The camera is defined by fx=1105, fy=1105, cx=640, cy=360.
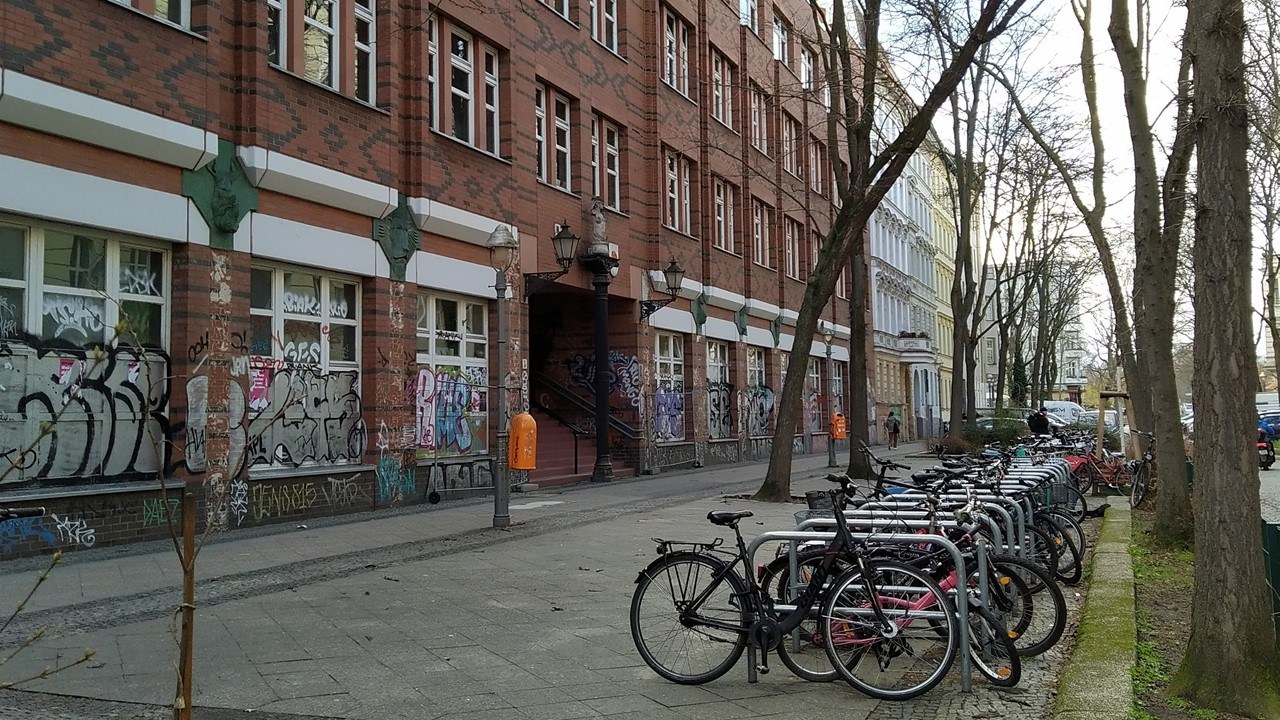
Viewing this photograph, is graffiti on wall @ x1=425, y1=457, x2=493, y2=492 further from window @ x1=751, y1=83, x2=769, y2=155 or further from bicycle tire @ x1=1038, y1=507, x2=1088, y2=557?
window @ x1=751, y1=83, x2=769, y2=155

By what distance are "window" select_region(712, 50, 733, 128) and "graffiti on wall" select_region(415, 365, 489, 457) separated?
14.6 m

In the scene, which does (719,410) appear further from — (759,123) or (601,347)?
(759,123)

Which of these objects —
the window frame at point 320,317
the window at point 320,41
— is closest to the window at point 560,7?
the window at point 320,41

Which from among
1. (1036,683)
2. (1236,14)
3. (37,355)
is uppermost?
(1236,14)

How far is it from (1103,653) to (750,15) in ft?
101

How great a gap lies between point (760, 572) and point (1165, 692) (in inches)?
88.6

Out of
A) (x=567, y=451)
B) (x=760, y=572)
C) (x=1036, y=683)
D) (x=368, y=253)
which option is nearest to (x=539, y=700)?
(x=760, y=572)

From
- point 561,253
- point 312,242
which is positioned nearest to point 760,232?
point 561,253

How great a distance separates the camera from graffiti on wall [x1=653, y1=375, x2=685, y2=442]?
26328 mm

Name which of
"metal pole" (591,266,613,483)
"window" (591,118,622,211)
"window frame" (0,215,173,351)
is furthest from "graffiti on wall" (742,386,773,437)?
"window frame" (0,215,173,351)

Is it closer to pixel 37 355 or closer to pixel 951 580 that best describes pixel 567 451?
pixel 37 355

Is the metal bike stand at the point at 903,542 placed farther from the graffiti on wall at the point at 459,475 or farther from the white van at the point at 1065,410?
the white van at the point at 1065,410

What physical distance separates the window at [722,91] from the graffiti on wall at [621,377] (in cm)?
887

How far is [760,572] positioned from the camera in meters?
6.55
